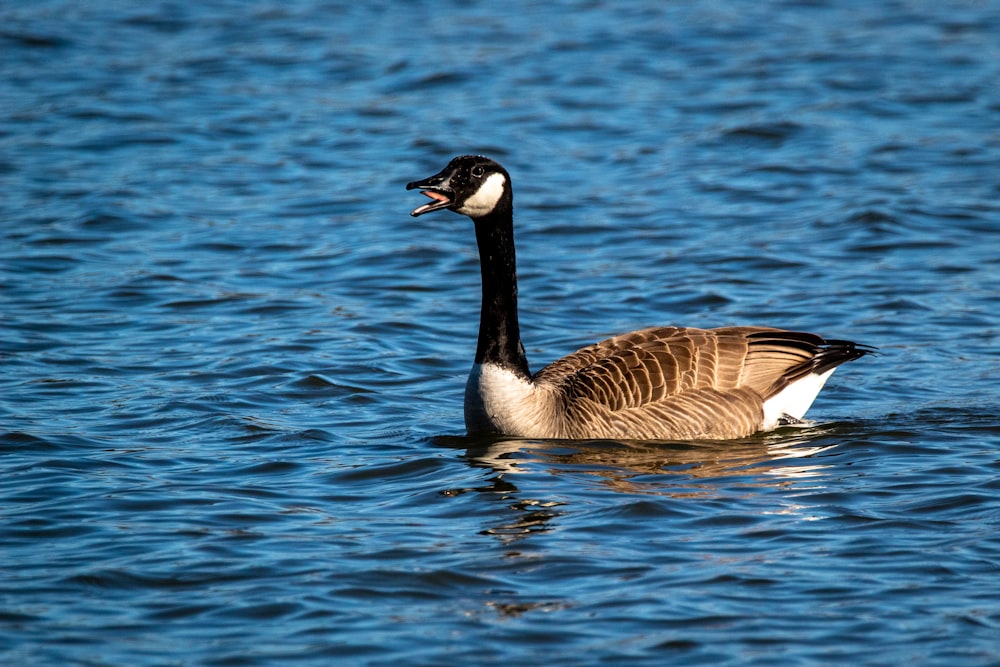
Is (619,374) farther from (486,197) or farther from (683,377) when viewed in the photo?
(486,197)

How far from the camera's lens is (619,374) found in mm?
9680

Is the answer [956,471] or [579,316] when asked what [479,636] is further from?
[579,316]

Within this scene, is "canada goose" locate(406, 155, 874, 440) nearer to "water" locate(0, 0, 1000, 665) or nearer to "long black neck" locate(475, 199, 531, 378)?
"long black neck" locate(475, 199, 531, 378)

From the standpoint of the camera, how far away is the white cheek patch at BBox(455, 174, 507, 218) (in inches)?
376

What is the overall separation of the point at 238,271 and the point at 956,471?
788 centimetres

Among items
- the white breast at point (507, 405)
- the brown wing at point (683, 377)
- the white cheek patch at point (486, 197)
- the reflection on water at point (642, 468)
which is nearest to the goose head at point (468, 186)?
the white cheek patch at point (486, 197)

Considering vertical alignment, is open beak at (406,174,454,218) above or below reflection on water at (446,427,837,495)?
above

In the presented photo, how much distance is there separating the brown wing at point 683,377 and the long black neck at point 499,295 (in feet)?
1.31

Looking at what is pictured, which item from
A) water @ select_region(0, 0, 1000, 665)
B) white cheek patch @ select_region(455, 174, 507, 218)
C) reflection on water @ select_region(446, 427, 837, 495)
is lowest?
reflection on water @ select_region(446, 427, 837, 495)

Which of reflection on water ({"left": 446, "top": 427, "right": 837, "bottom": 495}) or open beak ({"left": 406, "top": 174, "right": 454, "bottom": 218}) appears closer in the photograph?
reflection on water ({"left": 446, "top": 427, "right": 837, "bottom": 495})

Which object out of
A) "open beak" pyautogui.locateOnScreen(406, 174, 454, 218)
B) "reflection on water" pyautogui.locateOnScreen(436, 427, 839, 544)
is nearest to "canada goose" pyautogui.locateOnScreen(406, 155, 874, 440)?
"open beak" pyautogui.locateOnScreen(406, 174, 454, 218)

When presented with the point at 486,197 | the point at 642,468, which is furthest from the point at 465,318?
the point at 642,468

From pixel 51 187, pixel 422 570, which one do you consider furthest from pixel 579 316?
pixel 51 187

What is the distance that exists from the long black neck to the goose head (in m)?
0.15
